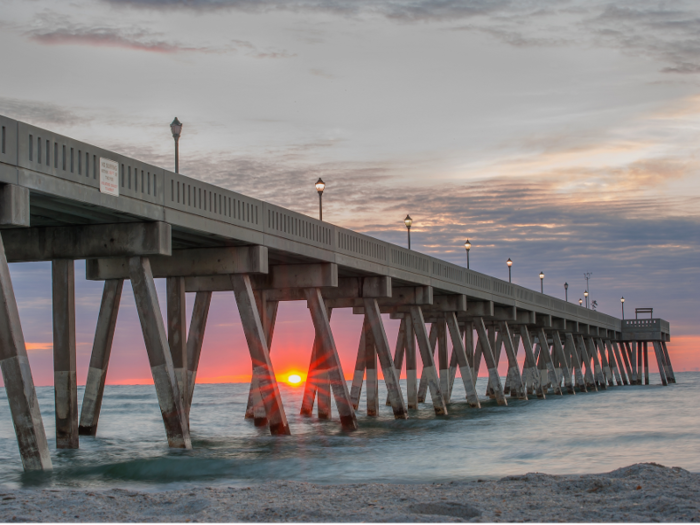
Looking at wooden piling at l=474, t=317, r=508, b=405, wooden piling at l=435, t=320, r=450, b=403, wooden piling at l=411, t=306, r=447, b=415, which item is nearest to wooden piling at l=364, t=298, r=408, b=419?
wooden piling at l=411, t=306, r=447, b=415

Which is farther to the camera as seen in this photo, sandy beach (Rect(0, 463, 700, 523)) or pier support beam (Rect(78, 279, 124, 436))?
pier support beam (Rect(78, 279, 124, 436))

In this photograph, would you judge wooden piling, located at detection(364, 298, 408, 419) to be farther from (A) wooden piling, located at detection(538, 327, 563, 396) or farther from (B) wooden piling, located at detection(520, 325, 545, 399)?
(A) wooden piling, located at detection(538, 327, 563, 396)

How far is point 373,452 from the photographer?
2156 cm

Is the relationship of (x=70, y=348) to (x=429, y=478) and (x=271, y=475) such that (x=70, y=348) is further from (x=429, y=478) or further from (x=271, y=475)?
(x=429, y=478)

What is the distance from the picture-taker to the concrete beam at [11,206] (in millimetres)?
14070

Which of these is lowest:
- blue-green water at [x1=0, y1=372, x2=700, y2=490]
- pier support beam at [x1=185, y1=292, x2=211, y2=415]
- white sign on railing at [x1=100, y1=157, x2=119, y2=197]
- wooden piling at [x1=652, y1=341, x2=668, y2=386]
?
blue-green water at [x1=0, y1=372, x2=700, y2=490]

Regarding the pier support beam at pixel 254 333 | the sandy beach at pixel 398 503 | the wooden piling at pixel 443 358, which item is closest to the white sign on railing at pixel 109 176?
the pier support beam at pixel 254 333

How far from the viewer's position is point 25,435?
13.8 metres

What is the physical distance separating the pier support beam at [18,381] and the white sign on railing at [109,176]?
312 cm

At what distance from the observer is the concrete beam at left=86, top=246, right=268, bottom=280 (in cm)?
2192

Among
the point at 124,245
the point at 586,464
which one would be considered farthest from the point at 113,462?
the point at 586,464

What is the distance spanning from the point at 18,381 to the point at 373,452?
10.4 metres

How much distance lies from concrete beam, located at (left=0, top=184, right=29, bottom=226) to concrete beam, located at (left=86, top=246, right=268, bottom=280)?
766cm

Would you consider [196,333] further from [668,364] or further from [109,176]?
[668,364]
